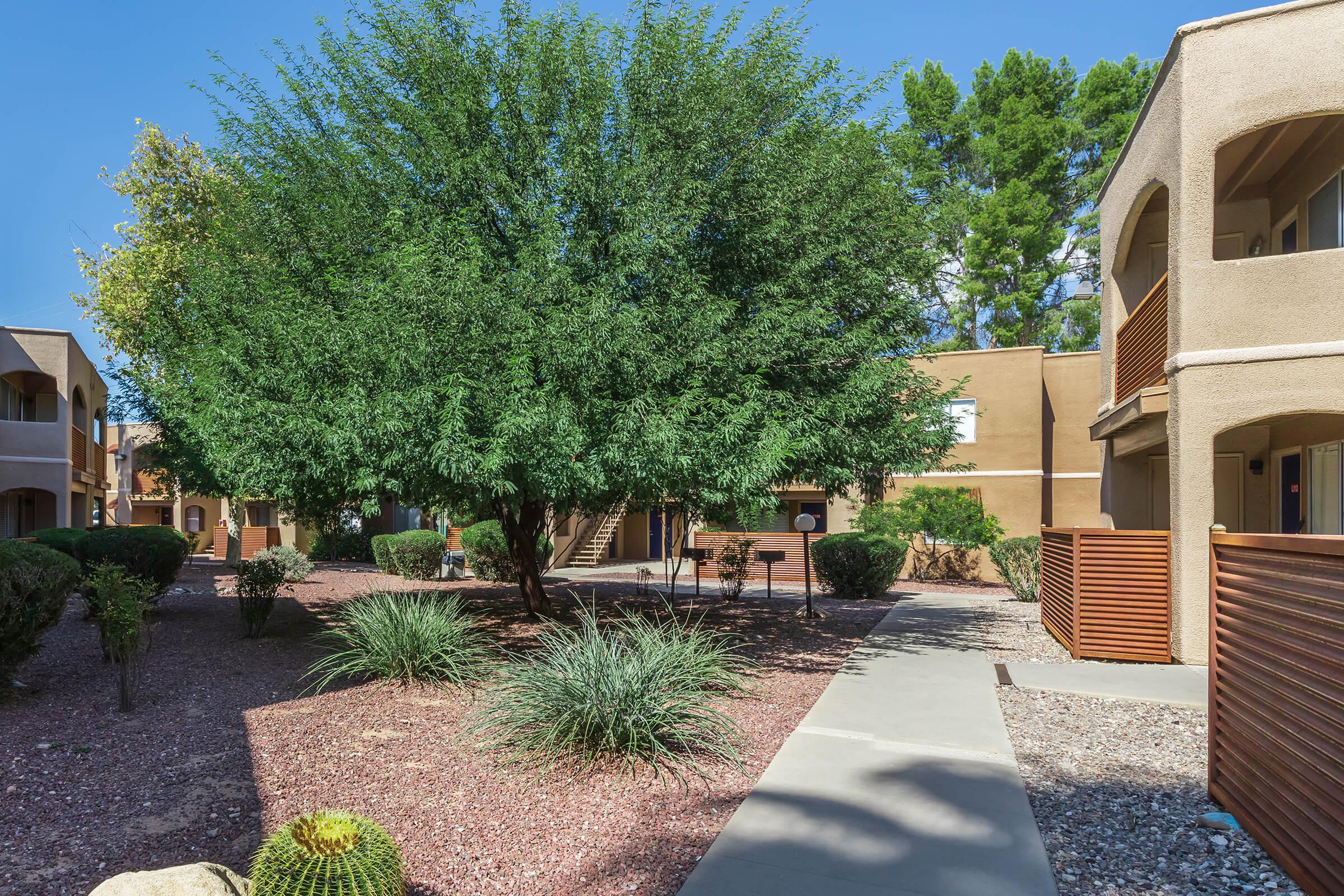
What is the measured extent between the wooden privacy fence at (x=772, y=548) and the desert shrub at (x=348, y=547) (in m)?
12.1

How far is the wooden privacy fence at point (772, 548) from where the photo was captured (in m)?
20.1

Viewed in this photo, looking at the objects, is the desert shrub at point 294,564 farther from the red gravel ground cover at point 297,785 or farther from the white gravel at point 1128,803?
the white gravel at point 1128,803

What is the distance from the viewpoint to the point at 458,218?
336 inches

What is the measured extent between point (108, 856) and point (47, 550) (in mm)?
3978

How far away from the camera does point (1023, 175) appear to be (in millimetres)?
28328

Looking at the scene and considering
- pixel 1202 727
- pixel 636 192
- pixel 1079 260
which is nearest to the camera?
pixel 1202 727

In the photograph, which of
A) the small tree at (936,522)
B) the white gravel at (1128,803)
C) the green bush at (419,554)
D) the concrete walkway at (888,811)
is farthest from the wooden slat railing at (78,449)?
the white gravel at (1128,803)

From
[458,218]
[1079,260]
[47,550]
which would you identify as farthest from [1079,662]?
[1079,260]

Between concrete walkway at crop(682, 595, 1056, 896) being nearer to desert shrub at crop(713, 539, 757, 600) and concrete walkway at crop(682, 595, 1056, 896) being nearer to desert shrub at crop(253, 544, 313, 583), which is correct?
desert shrub at crop(713, 539, 757, 600)

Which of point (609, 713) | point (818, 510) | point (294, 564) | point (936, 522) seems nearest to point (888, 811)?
point (609, 713)

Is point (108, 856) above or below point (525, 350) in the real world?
below

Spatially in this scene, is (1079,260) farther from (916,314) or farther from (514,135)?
(514,135)

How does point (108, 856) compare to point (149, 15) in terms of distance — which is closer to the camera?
point (108, 856)

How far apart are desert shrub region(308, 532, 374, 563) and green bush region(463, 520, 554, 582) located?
8304mm
